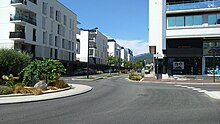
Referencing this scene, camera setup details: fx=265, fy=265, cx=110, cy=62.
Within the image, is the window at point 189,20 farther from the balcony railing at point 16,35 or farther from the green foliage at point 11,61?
the balcony railing at point 16,35

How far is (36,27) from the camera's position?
4972 centimetres

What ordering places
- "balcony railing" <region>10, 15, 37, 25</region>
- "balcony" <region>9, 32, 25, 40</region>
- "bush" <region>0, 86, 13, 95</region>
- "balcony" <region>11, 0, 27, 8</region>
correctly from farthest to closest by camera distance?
"balcony railing" <region>10, 15, 37, 25</region> → "balcony" <region>11, 0, 27, 8</region> → "balcony" <region>9, 32, 25, 40</region> → "bush" <region>0, 86, 13, 95</region>

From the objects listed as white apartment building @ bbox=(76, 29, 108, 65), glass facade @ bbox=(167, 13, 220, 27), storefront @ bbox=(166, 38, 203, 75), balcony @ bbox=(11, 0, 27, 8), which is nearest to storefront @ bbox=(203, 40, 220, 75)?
storefront @ bbox=(166, 38, 203, 75)

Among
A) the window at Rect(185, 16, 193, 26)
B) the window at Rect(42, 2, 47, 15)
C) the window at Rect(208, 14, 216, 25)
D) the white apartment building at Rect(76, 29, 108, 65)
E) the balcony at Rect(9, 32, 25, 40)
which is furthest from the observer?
the white apartment building at Rect(76, 29, 108, 65)

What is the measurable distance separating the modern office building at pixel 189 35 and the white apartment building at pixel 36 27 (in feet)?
71.7

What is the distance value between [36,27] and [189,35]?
1097 inches

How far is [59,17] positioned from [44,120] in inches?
2164

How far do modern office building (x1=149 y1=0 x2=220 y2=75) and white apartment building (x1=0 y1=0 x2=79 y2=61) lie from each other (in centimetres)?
2184

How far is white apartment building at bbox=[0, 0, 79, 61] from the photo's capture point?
149 feet

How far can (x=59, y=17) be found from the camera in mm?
61656

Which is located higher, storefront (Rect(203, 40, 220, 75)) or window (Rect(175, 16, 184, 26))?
window (Rect(175, 16, 184, 26))

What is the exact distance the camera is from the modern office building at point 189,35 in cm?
3844

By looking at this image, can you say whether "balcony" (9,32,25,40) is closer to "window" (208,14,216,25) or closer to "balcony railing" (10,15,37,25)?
"balcony railing" (10,15,37,25)

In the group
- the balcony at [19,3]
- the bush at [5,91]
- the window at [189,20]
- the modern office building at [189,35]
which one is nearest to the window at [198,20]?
the modern office building at [189,35]
